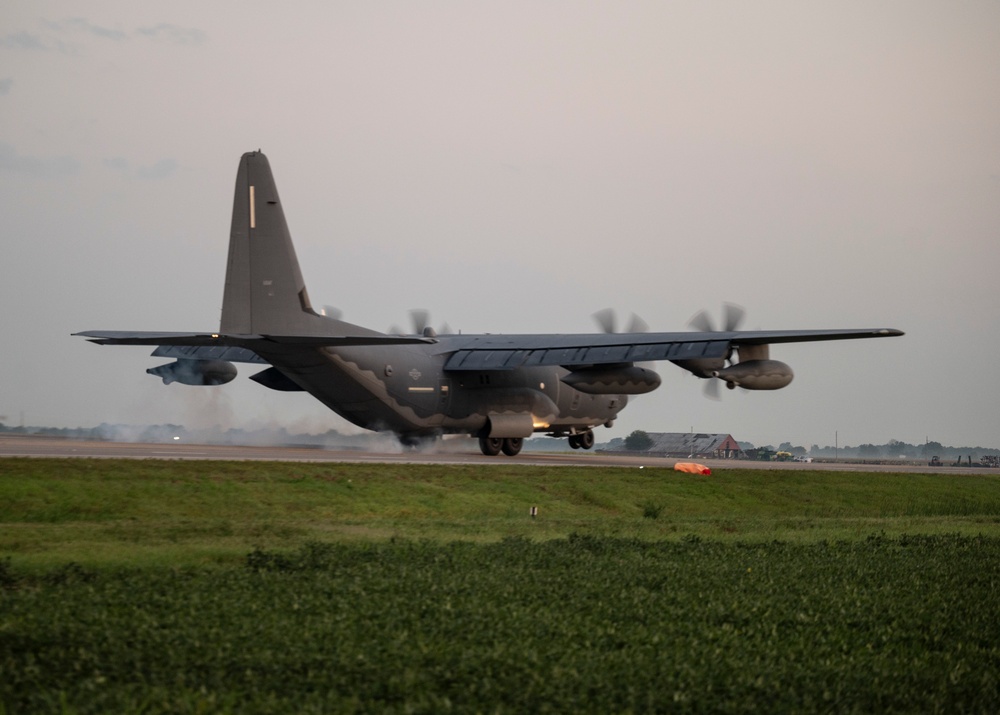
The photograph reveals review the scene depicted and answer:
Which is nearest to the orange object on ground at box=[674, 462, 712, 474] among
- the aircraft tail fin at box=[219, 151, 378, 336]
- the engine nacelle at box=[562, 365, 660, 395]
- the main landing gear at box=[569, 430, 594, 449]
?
the engine nacelle at box=[562, 365, 660, 395]

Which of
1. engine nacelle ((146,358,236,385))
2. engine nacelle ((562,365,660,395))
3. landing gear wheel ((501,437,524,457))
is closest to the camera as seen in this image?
engine nacelle ((562,365,660,395))

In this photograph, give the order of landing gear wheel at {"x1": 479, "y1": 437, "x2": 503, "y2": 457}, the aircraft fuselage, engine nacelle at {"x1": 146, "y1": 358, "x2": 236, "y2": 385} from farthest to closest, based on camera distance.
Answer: landing gear wheel at {"x1": 479, "y1": 437, "x2": 503, "y2": 457} → engine nacelle at {"x1": 146, "y1": 358, "x2": 236, "y2": 385} → the aircraft fuselage

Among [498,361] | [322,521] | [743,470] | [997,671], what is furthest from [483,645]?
[498,361]

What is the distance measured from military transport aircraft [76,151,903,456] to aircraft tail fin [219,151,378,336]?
29mm

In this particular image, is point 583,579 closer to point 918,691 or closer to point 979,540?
point 918,691

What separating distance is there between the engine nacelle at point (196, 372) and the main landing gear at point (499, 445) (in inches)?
390

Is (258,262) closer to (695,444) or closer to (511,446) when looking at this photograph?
(511,446)

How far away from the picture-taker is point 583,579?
13.9 meters

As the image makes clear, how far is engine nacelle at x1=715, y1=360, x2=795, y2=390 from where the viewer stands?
36.3 metres

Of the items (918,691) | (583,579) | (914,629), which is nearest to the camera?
(918,691)

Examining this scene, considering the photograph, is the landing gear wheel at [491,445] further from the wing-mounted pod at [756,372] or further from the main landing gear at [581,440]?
the wing-mounted pod at [756,372]

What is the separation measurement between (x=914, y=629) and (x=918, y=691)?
264cm

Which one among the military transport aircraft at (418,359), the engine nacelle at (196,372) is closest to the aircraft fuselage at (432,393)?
the military transport aircraft at (418,359)

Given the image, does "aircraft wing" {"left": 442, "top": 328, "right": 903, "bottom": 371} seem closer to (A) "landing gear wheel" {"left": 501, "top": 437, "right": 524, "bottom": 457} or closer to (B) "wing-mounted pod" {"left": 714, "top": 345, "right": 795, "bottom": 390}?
(B) "wing-mounted pod" {"left": 714, "top": 345, "right": 795, "bottom": 390}
